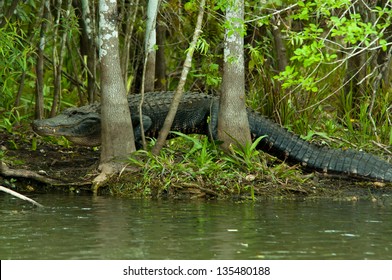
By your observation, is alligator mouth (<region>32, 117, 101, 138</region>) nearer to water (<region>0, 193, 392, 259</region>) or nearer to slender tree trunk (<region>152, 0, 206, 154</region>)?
slender tree trunk (<region>152, 0, 206, 154</region>)

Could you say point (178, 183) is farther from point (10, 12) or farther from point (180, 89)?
point (10, 12)

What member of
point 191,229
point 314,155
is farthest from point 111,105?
point 191,229

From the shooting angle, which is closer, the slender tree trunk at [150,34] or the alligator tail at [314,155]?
the alligator tail at [314,155]

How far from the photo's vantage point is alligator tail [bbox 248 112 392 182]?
37.1 ft

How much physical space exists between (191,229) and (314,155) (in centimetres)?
363

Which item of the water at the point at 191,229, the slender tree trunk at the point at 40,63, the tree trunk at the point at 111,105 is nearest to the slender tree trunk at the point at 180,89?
the tree trunk at the point at 111,105

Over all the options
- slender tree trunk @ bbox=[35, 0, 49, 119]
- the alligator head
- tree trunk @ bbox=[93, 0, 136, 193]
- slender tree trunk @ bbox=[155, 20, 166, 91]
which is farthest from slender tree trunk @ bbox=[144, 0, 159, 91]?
slender tree trunk @ bbox=[155, 20, 166, 91]

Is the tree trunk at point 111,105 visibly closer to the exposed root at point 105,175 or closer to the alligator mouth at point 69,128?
the exposed root at point 105,175

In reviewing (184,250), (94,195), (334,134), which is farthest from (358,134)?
(184,250)

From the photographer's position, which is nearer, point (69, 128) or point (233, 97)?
point (233, 97)

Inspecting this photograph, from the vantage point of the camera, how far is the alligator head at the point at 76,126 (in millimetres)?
12039

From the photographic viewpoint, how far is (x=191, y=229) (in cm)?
841

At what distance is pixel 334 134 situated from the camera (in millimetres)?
13242

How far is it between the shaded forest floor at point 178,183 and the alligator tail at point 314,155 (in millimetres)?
130
